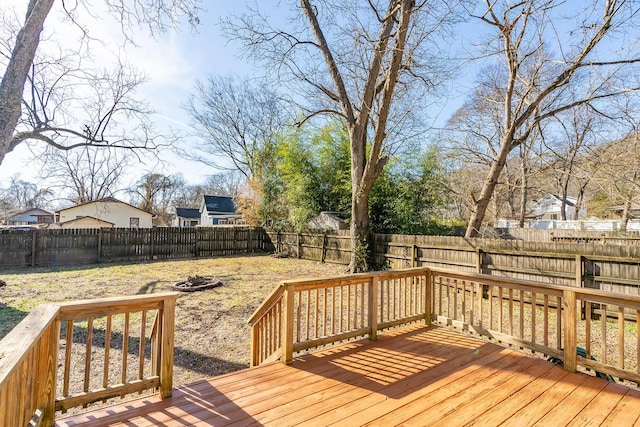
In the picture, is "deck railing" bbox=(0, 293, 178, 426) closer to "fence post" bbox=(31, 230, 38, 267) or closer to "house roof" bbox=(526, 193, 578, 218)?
"fence post" bbox=(31, 230, 38, 267)

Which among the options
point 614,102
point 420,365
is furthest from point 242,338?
point 614,102

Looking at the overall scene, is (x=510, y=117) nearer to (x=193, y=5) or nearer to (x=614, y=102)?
(x=614, y=102)

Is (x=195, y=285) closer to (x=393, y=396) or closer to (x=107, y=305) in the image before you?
(x=107, y=305)

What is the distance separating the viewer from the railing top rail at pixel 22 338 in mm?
1170

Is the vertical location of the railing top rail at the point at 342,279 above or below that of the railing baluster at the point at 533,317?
above

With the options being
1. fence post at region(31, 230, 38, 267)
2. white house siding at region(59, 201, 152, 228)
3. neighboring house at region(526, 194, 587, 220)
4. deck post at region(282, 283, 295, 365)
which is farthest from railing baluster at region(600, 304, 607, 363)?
neighboring house at region(526, 194, 587, 220)

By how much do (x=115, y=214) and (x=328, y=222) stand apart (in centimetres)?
1838

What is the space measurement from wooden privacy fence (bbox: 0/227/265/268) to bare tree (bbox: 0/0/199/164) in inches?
226

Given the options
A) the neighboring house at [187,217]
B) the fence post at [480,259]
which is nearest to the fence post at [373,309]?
the fence post at [480,259]

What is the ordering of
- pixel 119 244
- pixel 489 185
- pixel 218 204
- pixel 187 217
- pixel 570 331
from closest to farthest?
pixel 570 331 → pixel 489 185 → pixel 119 244 → pixel 218 204 → pixel 187 217

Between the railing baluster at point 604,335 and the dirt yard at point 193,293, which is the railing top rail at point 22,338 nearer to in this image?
the dirt yard at point 193,293

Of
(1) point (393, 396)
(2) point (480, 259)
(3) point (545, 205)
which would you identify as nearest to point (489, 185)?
→ (2) point (480, 259)

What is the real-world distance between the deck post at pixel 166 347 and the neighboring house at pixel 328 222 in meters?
9.44

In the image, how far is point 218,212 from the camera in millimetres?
28406
